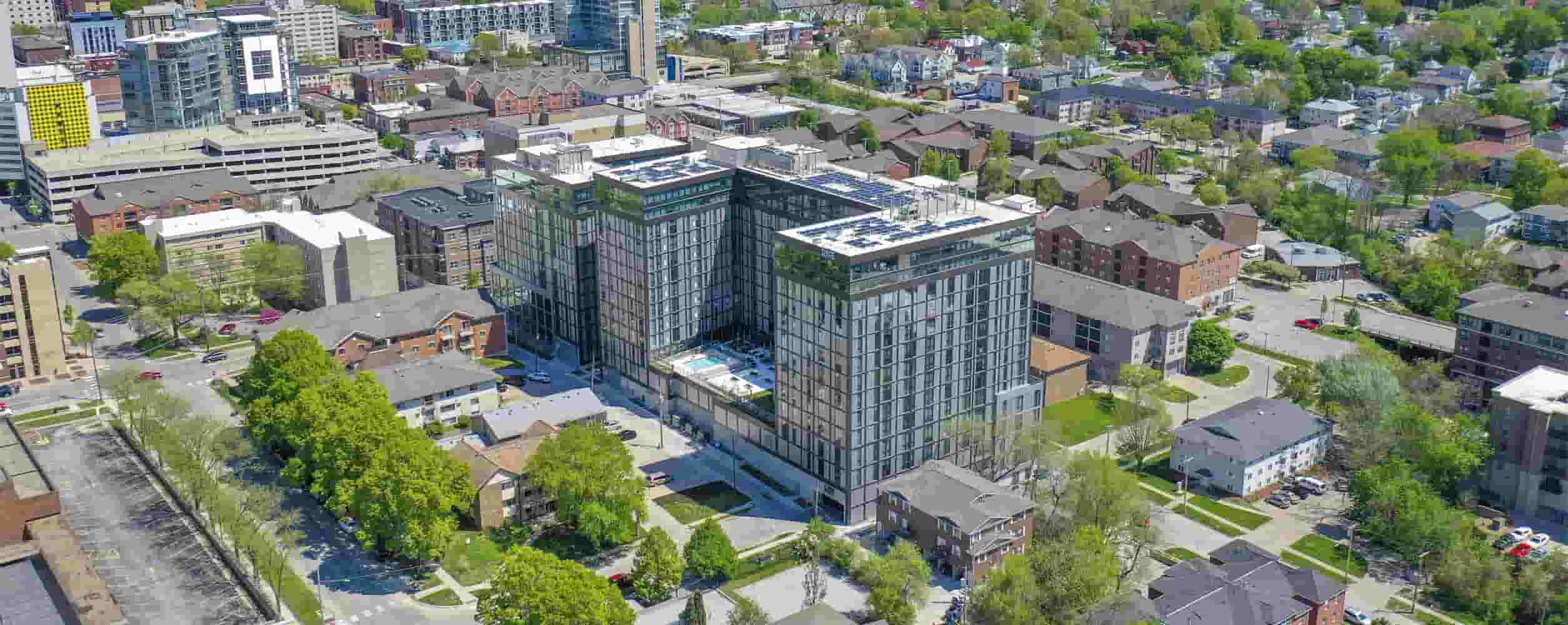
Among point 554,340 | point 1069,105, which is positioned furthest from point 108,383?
point 1069,105

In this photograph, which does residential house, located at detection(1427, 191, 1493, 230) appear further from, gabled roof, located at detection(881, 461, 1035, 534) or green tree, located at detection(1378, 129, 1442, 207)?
gabled roof, located at detection(881, 461, 1035, 534)

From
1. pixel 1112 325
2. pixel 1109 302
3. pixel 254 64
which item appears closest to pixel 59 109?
pixel 254 64

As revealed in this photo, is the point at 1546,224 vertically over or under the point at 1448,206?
under

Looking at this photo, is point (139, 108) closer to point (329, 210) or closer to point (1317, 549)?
point (329, 210)

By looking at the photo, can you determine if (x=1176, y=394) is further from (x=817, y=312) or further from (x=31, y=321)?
(x=31, y=321)

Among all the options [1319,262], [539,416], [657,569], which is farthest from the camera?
[1319,262]

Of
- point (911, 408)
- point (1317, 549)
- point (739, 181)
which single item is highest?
point (739, 181)

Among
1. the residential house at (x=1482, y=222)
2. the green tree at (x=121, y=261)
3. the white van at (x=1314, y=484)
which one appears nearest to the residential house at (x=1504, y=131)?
the residential house at (x=1482, y=222)

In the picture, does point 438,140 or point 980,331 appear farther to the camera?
point 438,140
